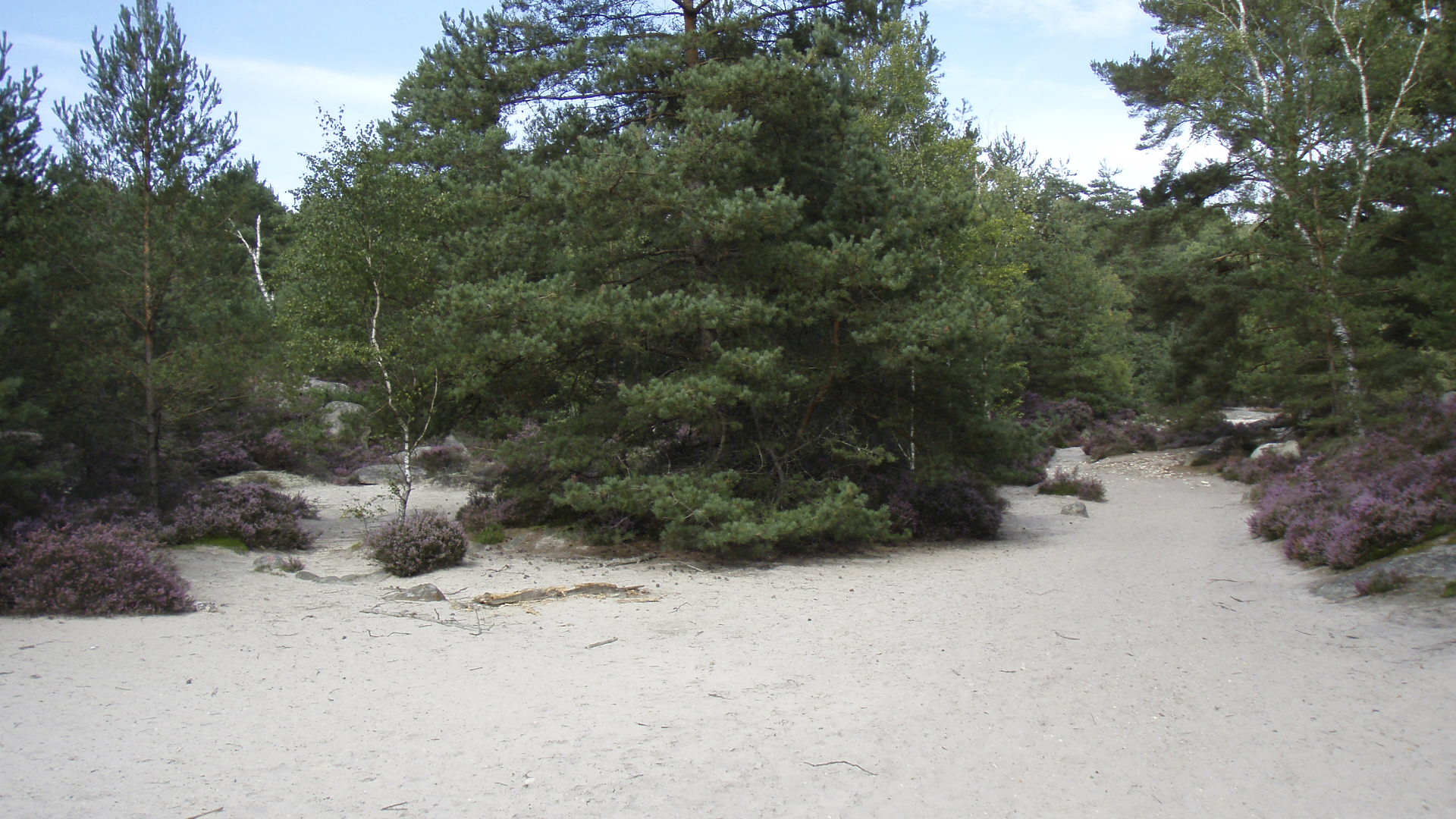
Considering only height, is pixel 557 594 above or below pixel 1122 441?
below

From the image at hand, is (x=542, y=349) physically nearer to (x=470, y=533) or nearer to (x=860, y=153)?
(x=470, y=533)

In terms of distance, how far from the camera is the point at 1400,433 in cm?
1127

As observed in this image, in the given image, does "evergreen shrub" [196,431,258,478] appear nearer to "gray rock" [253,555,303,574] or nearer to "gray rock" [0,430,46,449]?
"gray rock" [253,555,303,574]

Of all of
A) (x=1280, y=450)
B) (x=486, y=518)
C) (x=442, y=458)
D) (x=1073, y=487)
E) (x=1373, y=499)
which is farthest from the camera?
A: (x=442, y=458)

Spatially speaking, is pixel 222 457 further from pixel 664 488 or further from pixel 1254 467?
pixel 1254 467

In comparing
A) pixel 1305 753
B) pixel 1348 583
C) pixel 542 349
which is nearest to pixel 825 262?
pixel 542 349

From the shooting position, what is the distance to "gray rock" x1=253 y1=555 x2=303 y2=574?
32.9 ft

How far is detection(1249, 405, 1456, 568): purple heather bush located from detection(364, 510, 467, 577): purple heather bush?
9.54 meters

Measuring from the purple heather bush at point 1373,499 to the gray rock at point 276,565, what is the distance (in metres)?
11.3

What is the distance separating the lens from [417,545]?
10.1m

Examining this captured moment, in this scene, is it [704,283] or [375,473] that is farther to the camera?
[375,473]

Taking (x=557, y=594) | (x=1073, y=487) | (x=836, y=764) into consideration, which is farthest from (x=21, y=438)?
(x=1073, y=487)

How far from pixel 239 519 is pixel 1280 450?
21.8 m

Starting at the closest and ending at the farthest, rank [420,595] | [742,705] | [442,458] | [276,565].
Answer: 1. [742,705]
2. [420,595]
3. [276,565]
4. [442,458]
